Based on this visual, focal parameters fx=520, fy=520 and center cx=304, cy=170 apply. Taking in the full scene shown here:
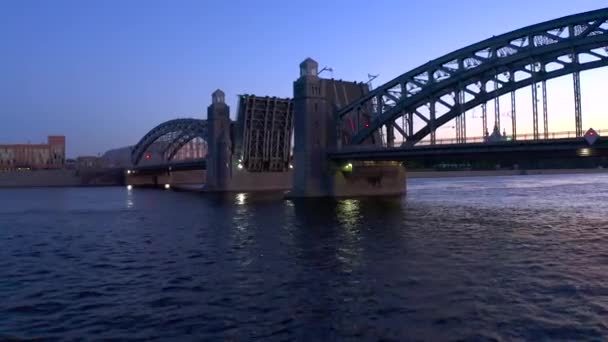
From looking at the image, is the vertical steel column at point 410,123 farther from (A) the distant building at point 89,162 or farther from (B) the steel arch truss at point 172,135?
(A) the distant building at point 89,162

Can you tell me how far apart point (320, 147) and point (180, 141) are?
347ft

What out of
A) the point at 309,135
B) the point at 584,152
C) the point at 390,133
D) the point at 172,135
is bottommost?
the point at 584,152

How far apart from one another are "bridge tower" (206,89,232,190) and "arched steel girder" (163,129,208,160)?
29.9m

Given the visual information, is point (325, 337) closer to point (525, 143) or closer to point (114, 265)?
point (114, 265)

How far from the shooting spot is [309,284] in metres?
17.2

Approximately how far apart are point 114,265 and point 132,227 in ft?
52.5

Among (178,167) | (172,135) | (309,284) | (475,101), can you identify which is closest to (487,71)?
(475,101)

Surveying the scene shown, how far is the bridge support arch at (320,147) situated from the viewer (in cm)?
6906

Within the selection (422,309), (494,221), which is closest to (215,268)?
(422,309)

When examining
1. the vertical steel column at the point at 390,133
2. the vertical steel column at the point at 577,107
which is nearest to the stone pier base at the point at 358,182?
the vertical steel column at the point at 390,133

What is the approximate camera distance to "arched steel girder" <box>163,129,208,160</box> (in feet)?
465

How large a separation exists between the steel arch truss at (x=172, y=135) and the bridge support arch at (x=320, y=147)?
2724 inches

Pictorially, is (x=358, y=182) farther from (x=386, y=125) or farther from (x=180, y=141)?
(x=180, y=141)

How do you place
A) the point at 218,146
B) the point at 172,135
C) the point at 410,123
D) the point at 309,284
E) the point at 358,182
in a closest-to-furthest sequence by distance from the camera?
the point at 309,284 < the point at 410,123 < the point at 358,182 < the point at 218,146 < the point at 172,135
